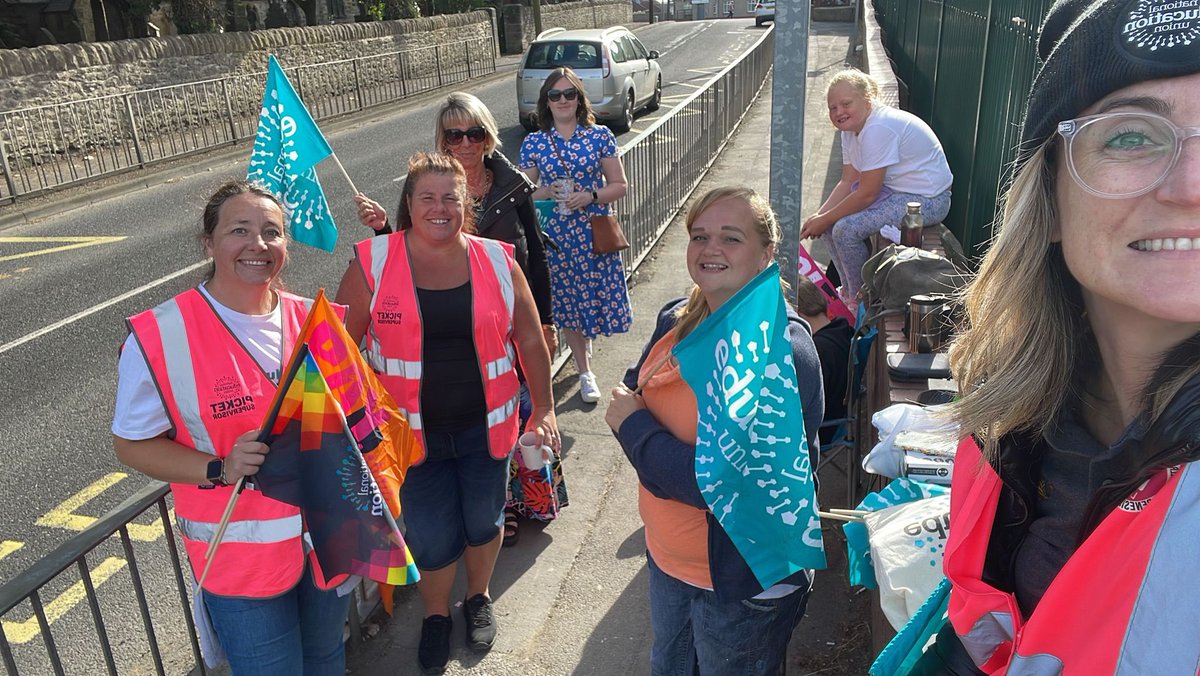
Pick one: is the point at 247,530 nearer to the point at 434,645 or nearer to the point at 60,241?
the point at 434,645

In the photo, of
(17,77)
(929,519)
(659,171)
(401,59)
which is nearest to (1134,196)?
(929,519)

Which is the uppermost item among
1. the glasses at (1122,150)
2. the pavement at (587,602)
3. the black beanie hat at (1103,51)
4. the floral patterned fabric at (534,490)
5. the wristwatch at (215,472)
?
the black beanie hat at (1103,51)

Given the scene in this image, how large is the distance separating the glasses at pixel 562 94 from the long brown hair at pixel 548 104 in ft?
0.08

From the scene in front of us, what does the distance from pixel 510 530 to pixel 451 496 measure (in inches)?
31.3

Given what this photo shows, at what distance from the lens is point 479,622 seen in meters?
3.56

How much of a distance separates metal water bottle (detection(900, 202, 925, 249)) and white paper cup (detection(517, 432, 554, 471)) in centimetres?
245

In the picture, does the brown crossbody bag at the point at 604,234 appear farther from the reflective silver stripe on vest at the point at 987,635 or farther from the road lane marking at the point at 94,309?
the reflective silver stripe on vest at the point at 987,635

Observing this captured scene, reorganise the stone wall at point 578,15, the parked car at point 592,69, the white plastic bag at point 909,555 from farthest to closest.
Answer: the stone wall at point 578,15
the parked car at point 592,69
the white plastic bag at point 909,555

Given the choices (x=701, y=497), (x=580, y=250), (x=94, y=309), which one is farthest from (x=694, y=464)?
(x=94, y=309)

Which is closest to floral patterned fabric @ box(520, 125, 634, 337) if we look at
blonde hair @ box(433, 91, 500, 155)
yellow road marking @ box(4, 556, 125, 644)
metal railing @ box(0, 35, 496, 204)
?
blonde hair @ box(433, 91, 500, 155)

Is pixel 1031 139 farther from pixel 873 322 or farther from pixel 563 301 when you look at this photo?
pixel 563 301

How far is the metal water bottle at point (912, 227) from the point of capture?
4.57m

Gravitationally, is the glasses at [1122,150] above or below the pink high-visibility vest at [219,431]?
above

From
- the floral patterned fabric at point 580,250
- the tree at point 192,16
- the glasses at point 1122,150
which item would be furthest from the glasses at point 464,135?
the tree at point 192,16
